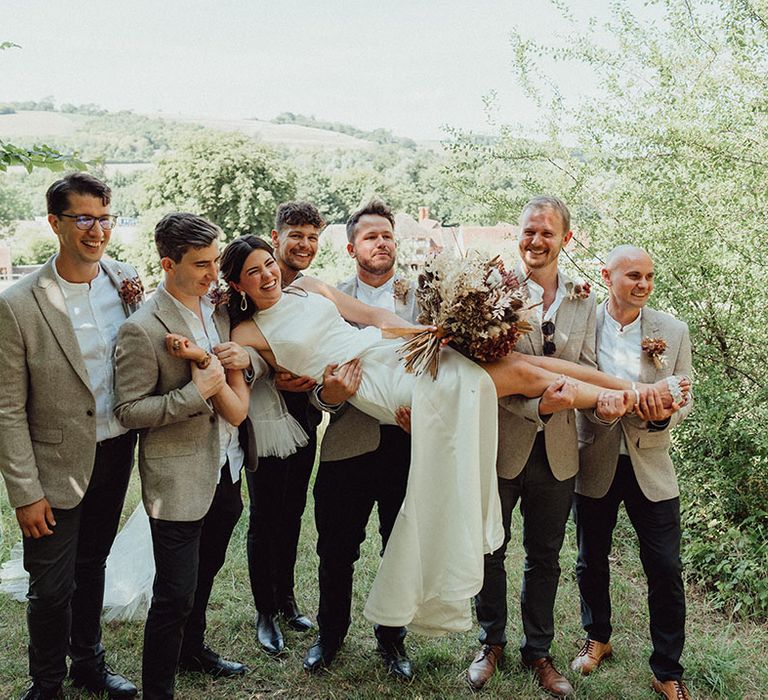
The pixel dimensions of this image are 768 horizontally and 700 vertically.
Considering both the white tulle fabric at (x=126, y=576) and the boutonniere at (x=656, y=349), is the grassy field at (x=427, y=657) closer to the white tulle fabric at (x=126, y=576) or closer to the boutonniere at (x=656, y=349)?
the white tulle fabric at (x=126, y=576)

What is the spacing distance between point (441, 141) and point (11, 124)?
293 feet

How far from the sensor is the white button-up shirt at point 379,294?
4.02 metres

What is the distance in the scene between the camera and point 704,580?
198 inches

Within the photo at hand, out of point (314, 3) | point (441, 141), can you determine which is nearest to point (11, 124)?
point (314, 3)

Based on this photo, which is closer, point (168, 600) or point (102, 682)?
point (168, 600)

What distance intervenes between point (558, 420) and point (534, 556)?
2.51 ft

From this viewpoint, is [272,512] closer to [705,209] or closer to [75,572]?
[75,572]

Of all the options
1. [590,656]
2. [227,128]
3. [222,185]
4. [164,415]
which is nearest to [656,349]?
[590,656]

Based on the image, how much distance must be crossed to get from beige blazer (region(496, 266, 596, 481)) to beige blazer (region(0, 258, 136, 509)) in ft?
6.55

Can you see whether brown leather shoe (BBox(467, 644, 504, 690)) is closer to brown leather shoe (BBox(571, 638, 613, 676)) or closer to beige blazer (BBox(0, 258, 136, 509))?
brown leather shoe (BBox(571, 638, 613, 676))

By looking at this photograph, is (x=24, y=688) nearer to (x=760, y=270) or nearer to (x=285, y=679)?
(x=285, y=679)

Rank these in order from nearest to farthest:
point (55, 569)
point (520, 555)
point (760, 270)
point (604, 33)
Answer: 1. point (55, 569)
2. point (760, 270)
3. point (520, 555)
4. point (604, 33)

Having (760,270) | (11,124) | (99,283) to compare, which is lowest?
(99,283)

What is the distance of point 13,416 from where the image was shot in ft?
9.73
